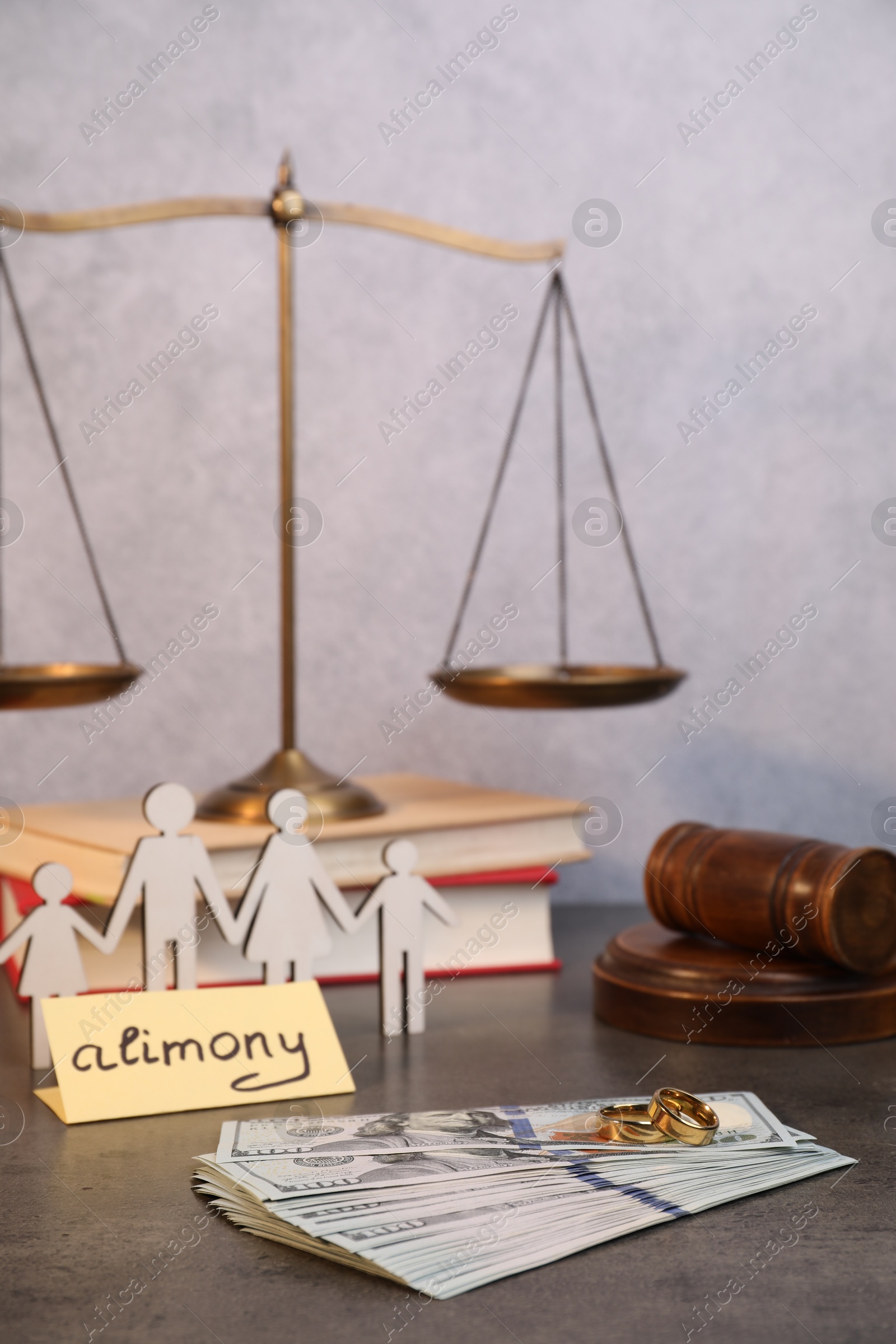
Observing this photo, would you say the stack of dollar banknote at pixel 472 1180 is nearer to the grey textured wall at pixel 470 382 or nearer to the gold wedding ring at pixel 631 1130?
the gold wedding ring at pixel 631 1130

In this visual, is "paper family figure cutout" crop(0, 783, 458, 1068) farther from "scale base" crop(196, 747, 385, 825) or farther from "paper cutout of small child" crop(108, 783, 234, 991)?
"scale base" crop(196, 747, 385, 825)

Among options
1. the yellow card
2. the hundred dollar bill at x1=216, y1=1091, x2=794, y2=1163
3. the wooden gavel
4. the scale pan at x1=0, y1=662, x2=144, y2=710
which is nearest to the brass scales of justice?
the scale pan at x1=0, y1=662, x2=144, y2=710

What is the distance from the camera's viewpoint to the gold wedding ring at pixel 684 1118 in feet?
2.89

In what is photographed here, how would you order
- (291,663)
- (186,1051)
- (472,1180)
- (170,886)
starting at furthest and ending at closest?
(291,663)
(170,886)
(186,1051)
(472,1180)

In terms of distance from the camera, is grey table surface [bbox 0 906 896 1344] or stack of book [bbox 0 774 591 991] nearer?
grey table surface [bbox 0 906 896 1344]

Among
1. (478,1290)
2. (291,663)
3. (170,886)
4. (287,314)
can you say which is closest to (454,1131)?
(478,1290)

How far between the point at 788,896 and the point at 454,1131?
0.40 meters

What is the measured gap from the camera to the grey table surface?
67cm

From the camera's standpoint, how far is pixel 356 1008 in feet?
4.20

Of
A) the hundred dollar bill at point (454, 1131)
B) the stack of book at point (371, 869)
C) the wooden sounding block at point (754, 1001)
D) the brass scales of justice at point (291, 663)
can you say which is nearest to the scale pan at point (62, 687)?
the brass scales of justice at point (291, 663)

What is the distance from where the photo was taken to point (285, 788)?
135 centimetres

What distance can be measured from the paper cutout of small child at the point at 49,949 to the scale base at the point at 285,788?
0.29 m

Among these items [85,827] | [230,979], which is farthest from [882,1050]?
[85,827]

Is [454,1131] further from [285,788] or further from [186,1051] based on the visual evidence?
[285,788]
